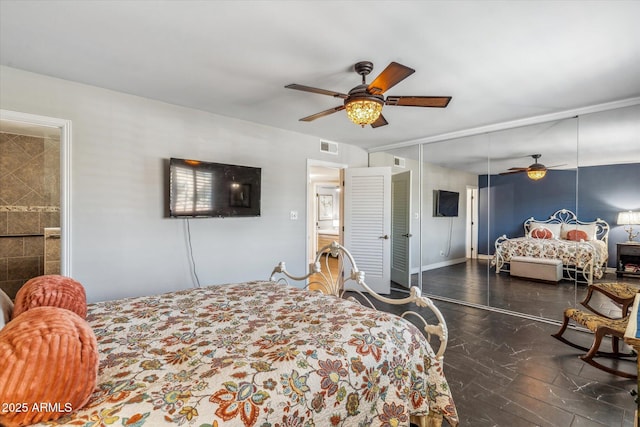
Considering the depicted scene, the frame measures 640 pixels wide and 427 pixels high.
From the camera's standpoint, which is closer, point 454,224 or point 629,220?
point 629,220

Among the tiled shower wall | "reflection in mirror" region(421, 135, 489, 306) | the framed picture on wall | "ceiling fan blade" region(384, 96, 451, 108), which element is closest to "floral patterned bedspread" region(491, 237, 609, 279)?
"reflection in mirror" region(421, 135, 489, 306)

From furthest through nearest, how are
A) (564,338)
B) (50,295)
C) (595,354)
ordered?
1. (564,338)
2. (595,354)
3. (50,295)

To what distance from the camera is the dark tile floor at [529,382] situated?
1892 millimetres

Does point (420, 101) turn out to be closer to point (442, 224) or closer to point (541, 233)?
point (541, 233)

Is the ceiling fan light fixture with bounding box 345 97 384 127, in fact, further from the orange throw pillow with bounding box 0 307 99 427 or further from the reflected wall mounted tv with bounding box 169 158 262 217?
the orange throw pillow with bounding box 0 307 99 427

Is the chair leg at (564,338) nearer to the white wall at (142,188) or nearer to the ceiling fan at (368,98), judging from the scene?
the ceiling fan at (368,98)

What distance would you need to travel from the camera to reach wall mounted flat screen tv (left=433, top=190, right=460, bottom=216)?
446cm

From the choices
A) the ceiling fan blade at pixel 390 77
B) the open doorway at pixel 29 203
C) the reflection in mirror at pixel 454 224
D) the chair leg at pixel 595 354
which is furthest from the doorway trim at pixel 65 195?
the chair leg at pixel 595 354

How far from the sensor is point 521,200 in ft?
12.2

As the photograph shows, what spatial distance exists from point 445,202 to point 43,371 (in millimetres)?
4699

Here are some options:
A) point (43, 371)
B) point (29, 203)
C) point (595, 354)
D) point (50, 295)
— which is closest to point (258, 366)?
point (43, 371)

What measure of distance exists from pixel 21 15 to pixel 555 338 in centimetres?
499

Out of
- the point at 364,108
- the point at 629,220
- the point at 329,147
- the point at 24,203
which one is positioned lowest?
the point at 629,220

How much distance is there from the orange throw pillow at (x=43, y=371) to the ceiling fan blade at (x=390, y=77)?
199 cm
